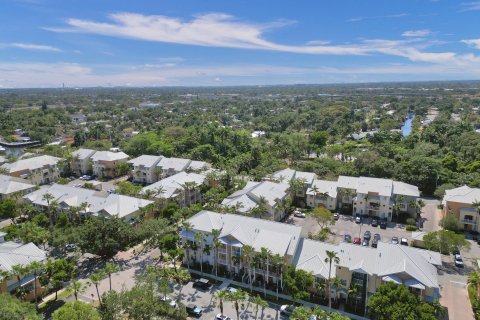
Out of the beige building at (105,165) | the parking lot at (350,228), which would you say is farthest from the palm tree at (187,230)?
the beige building at (105,165)

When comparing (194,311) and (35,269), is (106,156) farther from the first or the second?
(194,311)

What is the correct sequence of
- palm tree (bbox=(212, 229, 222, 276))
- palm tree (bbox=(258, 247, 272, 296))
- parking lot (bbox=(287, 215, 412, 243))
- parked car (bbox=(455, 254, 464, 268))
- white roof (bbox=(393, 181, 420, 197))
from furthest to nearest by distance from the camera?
white roof (bbox=(393, 181, 420, 197))
parking lot (bbox=(287, 215, 412, 243))
parked car (bbox=(455, 254, 464, 268))
palm tree (bbox=(212, 229, 222, 276))
palm tree (bbox=(258, 247, 272, 296))

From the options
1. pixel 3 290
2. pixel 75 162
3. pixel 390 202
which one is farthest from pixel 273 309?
pixel 75 162

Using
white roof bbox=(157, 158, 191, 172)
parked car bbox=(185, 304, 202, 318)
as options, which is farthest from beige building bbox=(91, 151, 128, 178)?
parked car bbox=(185, 304, 202, 318)

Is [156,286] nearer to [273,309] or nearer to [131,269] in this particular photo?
[131,269]

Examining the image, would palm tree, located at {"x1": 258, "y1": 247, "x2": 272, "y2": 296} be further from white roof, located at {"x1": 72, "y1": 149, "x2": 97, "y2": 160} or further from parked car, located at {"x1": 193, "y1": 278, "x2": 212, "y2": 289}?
white roof, located at {"x1": 72, "y1": 149, "x2": 97, "y2": 160}

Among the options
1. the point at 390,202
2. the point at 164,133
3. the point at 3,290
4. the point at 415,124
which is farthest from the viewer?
the point at 415,124

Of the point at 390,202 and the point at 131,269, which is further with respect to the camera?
the point at 390,202

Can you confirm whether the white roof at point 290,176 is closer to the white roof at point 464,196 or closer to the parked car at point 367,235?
the parked car at point 367,235
